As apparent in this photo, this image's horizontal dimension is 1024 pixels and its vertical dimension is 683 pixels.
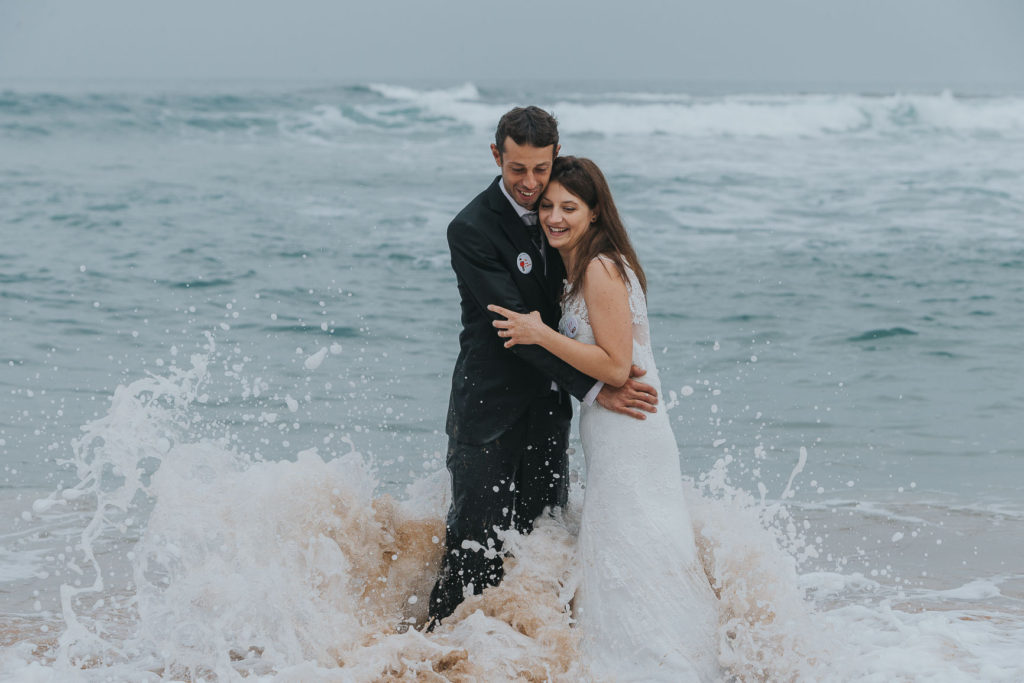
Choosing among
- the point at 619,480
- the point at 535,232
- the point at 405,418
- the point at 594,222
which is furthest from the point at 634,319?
the point at 405,418

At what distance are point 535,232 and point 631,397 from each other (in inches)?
30.2

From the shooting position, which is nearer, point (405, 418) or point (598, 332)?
point (598, 332)

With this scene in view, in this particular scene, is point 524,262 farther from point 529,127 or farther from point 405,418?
point 405,418

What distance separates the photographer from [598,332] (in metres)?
3.99

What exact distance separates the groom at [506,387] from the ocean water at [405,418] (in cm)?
18

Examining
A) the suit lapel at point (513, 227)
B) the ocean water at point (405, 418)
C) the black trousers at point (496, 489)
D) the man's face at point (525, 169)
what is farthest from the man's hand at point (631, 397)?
the man's face at point (525, 169)

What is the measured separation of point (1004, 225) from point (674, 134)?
20.7 meters

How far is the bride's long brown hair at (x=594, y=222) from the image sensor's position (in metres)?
4.02

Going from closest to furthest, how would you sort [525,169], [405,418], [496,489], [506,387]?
[525,169] → [506,387] → [496,489] → [405,418]

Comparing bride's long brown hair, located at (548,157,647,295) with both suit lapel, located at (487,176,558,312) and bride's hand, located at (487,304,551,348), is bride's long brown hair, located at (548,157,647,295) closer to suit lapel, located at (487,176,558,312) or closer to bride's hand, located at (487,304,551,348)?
suit lapel, located at (487,176,558,312)

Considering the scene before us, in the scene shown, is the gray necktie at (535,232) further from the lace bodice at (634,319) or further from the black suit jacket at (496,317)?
the lace bodice at (634,319)

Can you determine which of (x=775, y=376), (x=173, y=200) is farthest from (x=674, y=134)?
(x=775, y=376)

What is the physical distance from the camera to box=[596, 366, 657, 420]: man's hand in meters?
4.05

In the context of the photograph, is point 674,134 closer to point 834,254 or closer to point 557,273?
point 834,254
